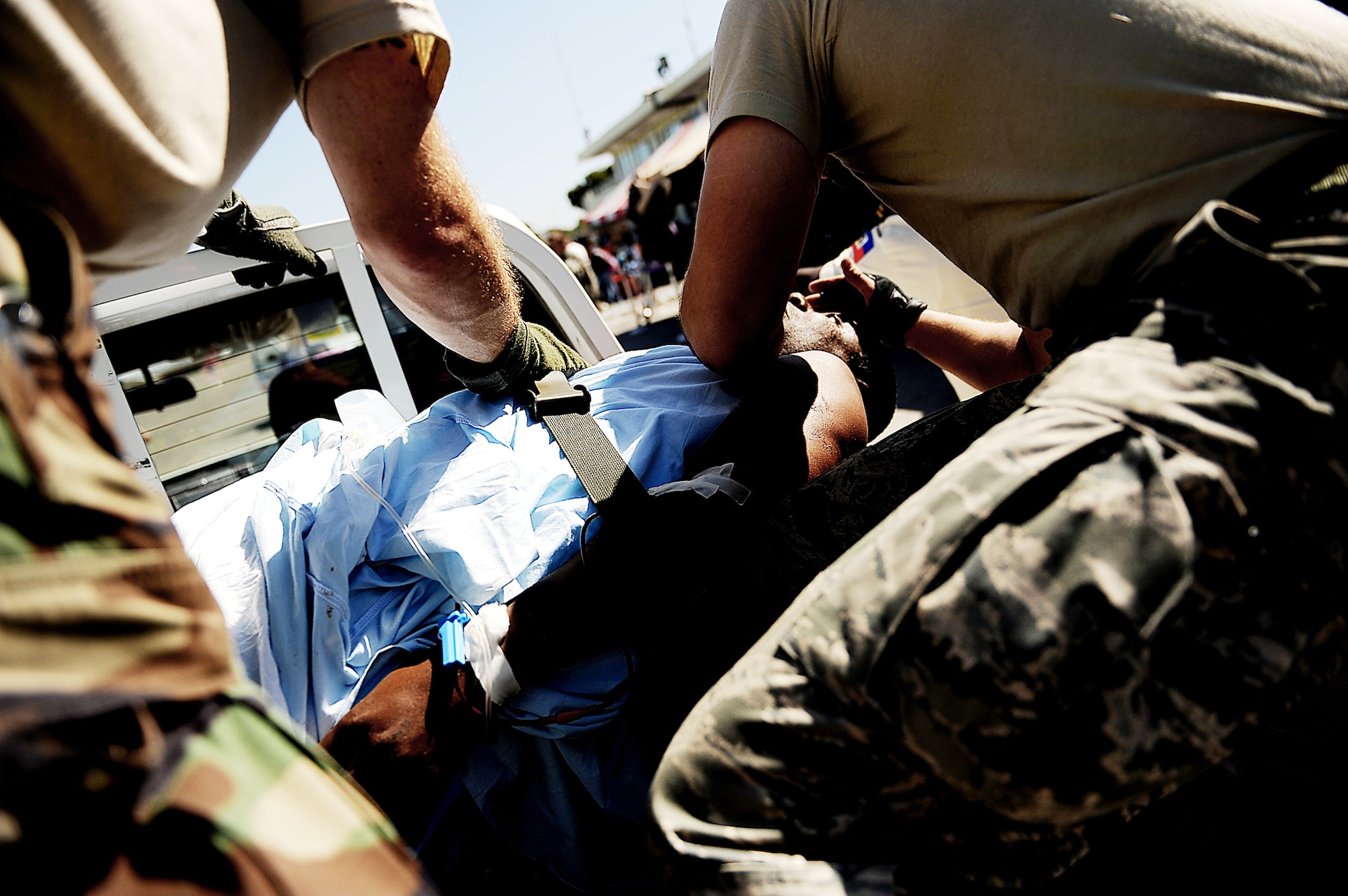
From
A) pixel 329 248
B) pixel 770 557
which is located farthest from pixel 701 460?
pixel 329 248

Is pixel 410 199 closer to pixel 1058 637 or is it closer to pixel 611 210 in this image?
pixel 1058 637

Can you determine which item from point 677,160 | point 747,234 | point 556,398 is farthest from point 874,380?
point 677,160

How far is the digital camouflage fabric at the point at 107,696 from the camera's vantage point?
48 centimetres

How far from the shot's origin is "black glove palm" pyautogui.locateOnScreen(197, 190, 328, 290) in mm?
1775

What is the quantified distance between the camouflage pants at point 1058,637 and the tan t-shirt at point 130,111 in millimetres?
936

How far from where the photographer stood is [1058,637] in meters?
0.77

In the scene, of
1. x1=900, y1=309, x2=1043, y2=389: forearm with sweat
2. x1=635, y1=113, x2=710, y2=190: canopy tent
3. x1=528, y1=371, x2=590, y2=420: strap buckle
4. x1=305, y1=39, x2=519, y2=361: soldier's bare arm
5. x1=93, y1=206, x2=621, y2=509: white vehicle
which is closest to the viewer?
x1=305, y1=39, x2=519, y2=361: soldier's bare arm

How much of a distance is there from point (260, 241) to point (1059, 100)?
198 centimetres

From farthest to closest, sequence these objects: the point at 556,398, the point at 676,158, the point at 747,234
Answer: the point at 676,158 < the point at 556,398 < the point at 747,234

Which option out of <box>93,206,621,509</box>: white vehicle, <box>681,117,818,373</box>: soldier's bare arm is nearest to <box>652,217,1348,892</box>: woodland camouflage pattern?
<box>681,117,818,373</box>: soldier's bare arm

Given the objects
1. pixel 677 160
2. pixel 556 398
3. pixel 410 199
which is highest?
pixel 677 160

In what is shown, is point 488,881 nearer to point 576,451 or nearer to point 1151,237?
point 576,451

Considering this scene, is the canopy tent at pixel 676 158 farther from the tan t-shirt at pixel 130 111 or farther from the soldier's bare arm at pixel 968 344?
the tan t-shirt at pixel 130 111

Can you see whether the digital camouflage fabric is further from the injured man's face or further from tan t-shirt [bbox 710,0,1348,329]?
the injured man's face
